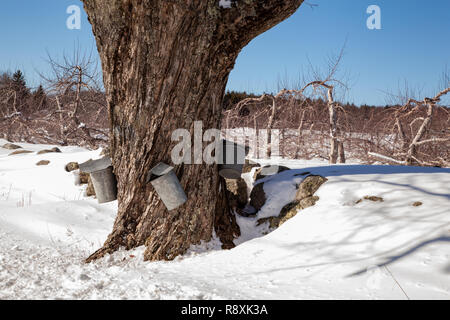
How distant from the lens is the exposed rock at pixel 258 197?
13.6 ft

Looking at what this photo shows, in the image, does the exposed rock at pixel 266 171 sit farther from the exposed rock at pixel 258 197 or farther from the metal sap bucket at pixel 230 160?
the metal sap bucket at pixel 230 160

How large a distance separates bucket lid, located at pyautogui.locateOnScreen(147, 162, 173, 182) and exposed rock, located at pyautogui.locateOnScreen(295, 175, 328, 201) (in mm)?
A: 1703

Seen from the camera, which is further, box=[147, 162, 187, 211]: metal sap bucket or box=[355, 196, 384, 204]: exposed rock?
box=[355, 196, 384, 204]: exposed rock

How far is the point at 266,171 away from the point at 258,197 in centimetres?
63

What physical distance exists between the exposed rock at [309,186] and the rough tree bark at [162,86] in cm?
117

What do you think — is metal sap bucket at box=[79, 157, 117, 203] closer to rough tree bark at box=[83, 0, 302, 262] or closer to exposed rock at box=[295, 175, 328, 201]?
rough tree bark at box=[83, 0, 302, 262]

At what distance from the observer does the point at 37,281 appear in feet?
7.82

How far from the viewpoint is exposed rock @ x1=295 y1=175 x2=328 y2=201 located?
3.84 m

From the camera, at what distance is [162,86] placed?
288 cm

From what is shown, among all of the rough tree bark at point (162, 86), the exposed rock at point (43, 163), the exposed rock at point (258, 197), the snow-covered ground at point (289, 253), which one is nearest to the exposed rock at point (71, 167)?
the exposed rock at point (43, 163)

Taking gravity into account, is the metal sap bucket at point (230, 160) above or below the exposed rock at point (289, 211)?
above

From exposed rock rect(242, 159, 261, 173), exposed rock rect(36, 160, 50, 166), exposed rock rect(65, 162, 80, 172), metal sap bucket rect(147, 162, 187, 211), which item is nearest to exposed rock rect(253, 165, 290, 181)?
Answer: exposed rock rect(242, 159, 261, 173)

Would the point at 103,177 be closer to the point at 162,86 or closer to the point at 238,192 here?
the point at 162,86
